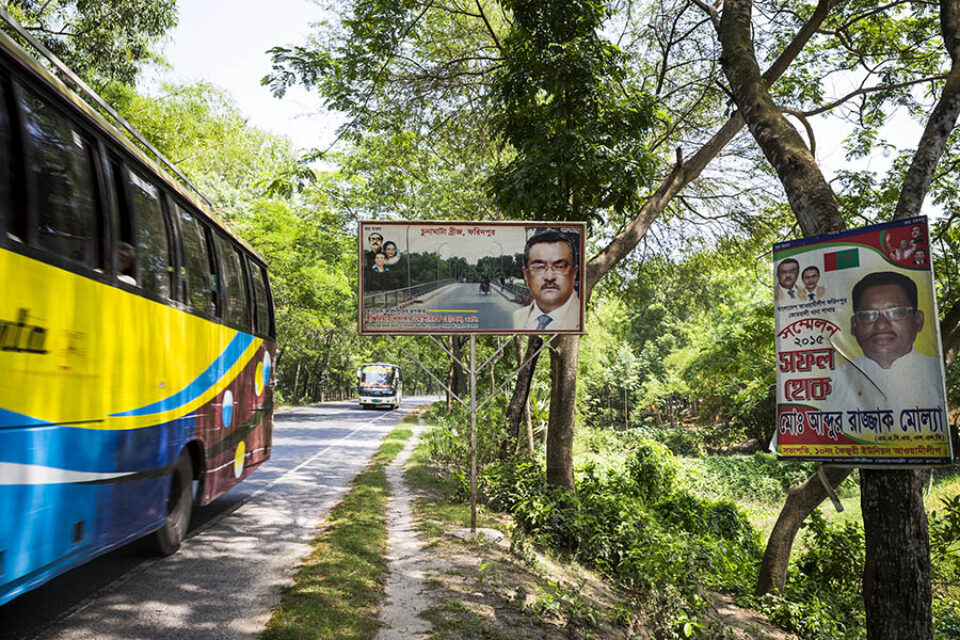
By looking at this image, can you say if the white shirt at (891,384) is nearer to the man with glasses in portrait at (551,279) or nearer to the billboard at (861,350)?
the billboard at (861,350)

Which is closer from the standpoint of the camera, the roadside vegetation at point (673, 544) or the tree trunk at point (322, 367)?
the roadside vegetation at point (673, 544)

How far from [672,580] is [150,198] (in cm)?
672

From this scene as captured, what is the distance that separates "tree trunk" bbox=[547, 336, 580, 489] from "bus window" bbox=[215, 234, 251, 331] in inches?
177

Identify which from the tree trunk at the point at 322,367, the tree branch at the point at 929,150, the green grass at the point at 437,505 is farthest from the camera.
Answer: the tree trunk at the point at 322,367

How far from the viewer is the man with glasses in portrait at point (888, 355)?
4.66 metres

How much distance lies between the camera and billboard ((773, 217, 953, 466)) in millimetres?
4656

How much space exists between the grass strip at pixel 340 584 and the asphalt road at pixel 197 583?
0.59ft

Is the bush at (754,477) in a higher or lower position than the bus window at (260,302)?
lower

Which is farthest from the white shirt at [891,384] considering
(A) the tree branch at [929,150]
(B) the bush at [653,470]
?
(B) the bush at [653,470]

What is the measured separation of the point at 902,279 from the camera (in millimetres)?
4770

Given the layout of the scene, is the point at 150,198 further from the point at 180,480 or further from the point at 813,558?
the point at 813,558

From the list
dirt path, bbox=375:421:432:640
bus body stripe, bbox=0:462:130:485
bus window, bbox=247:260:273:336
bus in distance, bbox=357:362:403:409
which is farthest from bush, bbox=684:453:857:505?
bus body stripe, bbox=0:462:130:485

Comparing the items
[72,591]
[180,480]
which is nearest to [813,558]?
[180,480]

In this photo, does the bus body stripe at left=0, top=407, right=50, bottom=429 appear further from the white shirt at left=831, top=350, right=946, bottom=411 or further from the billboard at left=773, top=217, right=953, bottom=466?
the white shirt at left=831, top=350, right=946, bottom=411
